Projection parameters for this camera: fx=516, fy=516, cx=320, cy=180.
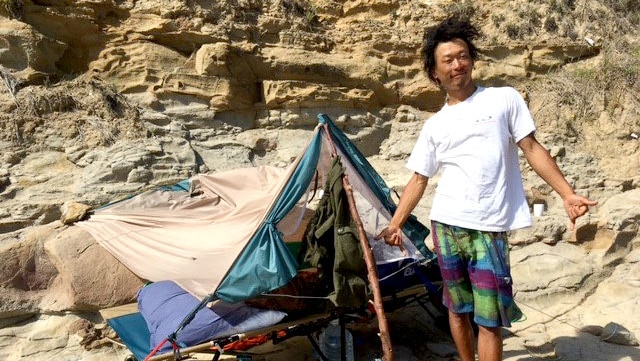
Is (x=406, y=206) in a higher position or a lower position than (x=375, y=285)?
higher

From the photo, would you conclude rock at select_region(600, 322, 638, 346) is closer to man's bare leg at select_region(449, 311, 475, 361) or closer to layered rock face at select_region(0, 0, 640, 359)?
layered rock face at select_region(0, 0, 640, 359)

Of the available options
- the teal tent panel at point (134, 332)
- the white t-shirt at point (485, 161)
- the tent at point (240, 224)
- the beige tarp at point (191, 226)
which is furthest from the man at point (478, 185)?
the teal tent panel at point (134, 332)

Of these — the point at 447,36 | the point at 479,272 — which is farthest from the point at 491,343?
the point at 447,36

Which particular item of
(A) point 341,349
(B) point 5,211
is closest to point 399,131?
(A) point 341,349

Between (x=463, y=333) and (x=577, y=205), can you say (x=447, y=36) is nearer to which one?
(x=577, y=205)

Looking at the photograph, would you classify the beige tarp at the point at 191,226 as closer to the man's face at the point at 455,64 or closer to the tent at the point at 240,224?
the tent at the point at 240,224

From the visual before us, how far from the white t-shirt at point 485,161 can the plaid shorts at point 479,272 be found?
0.06 meters

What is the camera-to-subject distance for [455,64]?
2.62 meters

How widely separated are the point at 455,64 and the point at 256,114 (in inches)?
186

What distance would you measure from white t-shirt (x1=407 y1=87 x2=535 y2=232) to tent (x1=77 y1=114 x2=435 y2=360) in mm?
896

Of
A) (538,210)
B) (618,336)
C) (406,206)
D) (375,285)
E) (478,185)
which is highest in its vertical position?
(478,185)

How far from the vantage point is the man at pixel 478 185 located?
8.23 ft

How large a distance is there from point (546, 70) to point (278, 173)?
5286mm

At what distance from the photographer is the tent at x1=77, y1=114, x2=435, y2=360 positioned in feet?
11.3
